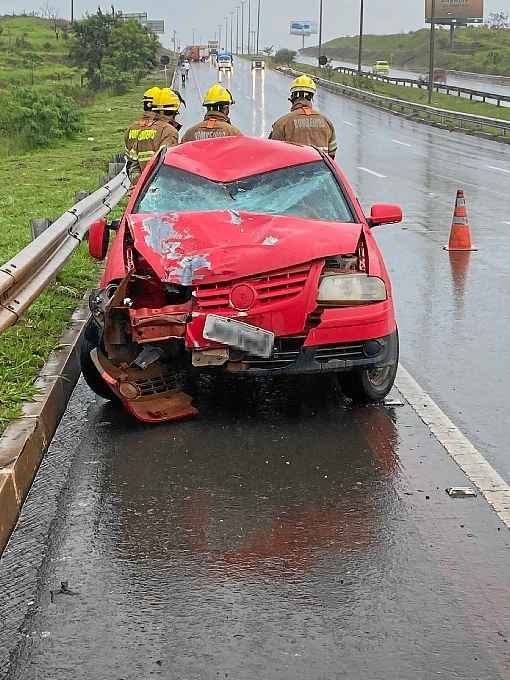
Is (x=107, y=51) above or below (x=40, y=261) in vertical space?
above

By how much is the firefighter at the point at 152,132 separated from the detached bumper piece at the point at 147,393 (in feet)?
15.5

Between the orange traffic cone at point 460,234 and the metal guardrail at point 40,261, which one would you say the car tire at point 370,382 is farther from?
the orange traffic cone at point 460,234

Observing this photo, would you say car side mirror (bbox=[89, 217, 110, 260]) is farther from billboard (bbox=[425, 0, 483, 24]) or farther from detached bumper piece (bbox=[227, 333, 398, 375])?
billboard (bbox=[425, 0, 483, 24])

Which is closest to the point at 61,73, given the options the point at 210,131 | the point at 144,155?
the point at 144,155

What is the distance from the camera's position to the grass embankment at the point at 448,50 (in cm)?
10231

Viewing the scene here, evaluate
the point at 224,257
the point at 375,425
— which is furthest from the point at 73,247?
the point at 375,425

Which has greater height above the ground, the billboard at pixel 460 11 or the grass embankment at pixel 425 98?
the billboard at pixel 460 11

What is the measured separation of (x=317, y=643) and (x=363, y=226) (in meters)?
3.79

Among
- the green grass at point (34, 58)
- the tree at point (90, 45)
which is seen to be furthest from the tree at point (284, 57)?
the tree at point (90, 45)

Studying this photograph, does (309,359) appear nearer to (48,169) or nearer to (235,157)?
(235,157)

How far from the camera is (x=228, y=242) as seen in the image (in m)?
6.33

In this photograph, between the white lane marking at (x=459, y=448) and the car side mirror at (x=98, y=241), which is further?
the car side mirror at (x=98, y=241)

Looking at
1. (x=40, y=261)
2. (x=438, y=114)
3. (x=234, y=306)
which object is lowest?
(x=438, y=114)

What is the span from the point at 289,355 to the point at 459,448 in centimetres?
108
